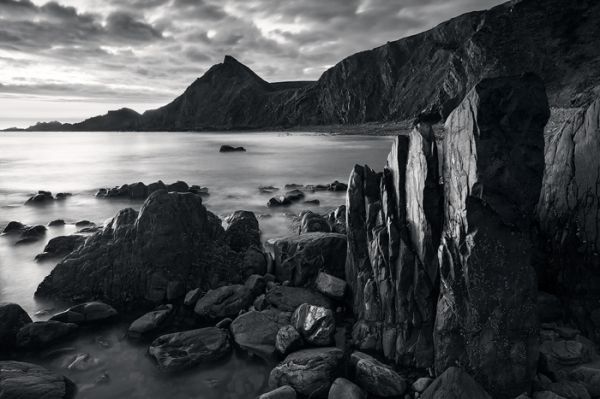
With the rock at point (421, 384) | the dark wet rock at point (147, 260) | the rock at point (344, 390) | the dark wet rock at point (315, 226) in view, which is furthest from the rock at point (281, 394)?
the dark wet rock at point (315, 226)

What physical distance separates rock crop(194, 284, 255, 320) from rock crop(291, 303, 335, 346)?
6.21ft

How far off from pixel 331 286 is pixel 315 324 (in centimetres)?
188

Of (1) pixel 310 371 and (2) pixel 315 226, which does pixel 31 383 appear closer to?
(1) pixel 310 371

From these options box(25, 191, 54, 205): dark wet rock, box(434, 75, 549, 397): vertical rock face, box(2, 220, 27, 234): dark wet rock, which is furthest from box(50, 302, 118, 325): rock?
box(25, 191, 54, 205): dark wet rock

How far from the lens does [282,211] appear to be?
2222 cm

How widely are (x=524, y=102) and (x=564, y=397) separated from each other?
186 inches

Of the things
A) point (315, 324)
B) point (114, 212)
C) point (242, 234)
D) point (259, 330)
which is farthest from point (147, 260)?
point (114, 212)

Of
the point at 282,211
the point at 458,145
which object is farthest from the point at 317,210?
the point at 458,145

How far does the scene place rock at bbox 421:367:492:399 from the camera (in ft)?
19.4

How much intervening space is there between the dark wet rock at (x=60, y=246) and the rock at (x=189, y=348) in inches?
313

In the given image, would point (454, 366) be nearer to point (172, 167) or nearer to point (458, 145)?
point (458, 145)

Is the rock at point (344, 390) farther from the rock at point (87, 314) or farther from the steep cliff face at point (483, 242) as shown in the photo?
the rock at point (87, 314)

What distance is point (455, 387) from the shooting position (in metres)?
5.95

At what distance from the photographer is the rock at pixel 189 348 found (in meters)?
7.77
